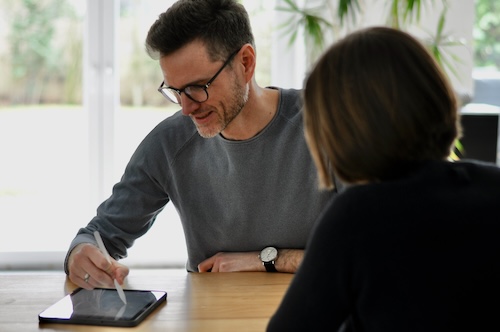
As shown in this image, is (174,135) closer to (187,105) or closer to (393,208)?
(187,105)

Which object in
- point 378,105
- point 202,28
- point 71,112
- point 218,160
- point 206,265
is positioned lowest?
point 206,265

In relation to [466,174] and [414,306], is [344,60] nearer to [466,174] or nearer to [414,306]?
[466,174]

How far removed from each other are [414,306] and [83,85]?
12.6 feet

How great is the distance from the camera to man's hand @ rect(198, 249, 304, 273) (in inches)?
77.9

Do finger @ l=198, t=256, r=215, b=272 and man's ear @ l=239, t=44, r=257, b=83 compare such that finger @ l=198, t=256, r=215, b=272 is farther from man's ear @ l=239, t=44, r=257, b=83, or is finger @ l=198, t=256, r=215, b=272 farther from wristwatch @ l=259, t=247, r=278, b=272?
man's ear @ l=239, t=44, r=257, b=83

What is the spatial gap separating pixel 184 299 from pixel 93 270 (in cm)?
28

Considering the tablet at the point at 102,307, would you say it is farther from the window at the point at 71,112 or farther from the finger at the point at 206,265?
the window at the point at 71,112

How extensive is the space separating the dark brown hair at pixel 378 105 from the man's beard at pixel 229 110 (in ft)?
3.04

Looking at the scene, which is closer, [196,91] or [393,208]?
[393,208]

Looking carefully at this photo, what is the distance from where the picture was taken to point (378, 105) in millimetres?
1146

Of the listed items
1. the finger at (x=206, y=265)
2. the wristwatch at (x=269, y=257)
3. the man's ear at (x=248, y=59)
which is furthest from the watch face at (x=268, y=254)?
the man's ear at (x=248, y=59)

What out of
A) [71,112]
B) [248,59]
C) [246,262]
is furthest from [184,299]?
[71,112]

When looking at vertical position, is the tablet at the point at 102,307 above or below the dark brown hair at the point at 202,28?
below

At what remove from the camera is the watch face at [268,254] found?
6.57 ft
